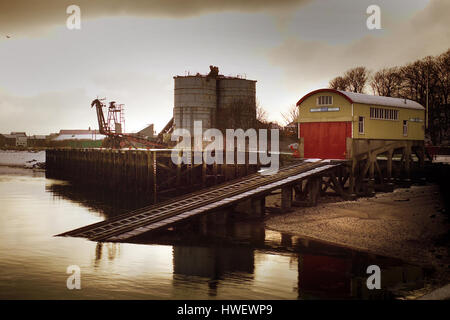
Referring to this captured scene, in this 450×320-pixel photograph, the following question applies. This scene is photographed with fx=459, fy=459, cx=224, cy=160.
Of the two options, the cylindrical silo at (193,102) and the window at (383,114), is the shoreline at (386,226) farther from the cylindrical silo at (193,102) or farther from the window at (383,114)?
the cylindrical silo at (193,102)

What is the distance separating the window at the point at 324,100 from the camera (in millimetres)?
27203

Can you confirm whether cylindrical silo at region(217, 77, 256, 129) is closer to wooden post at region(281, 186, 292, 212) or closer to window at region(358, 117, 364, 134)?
window at region(358, 117, 364, 134)

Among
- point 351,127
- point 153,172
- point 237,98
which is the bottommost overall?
point 153,172

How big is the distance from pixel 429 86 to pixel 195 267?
5280 cm

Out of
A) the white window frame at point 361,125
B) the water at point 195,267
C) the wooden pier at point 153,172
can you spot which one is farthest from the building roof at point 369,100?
the water at point 195,267

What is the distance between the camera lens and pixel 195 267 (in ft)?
51.6

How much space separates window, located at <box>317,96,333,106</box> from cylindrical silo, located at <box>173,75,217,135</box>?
1169 inches

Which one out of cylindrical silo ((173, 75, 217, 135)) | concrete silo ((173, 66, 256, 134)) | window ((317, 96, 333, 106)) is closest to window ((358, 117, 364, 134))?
window ((317, 96, 333, 106))

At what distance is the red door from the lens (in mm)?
26750

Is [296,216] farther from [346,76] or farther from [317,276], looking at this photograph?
[346,76]

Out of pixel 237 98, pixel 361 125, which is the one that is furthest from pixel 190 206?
pixel 237 98

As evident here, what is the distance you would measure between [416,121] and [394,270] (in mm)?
20454

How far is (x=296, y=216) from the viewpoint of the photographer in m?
22.8

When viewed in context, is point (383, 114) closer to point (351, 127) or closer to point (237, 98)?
point (351, 127)
